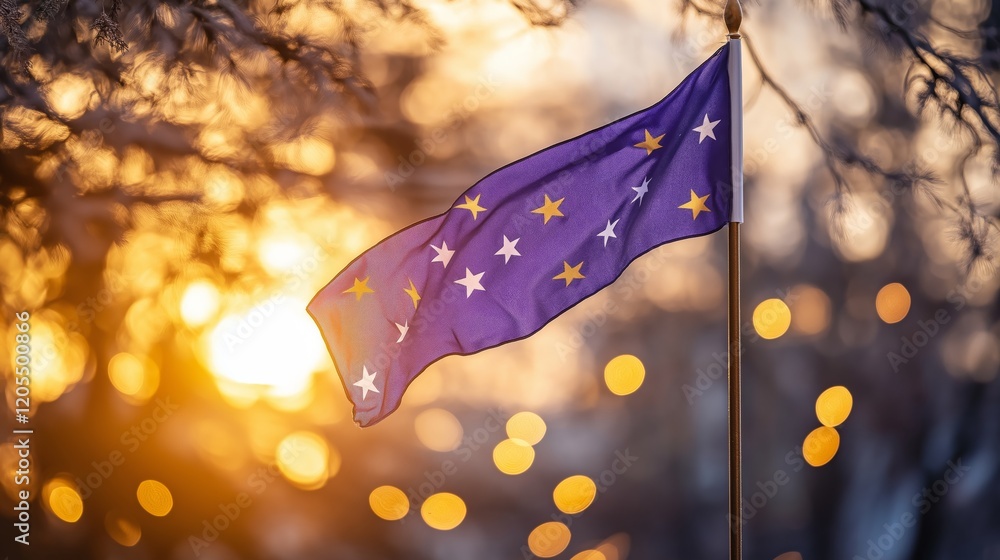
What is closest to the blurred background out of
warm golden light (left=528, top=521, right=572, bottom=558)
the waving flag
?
warm golden light (left=528, top=521, right=572, bottom=558)

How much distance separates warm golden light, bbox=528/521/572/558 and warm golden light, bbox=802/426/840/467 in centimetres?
112

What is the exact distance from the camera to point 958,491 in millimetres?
3668

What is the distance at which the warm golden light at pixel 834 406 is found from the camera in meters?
3.34

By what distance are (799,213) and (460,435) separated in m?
1.72

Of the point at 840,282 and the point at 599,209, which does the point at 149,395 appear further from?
the point at 840,282

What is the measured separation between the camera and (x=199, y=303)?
316 cm
